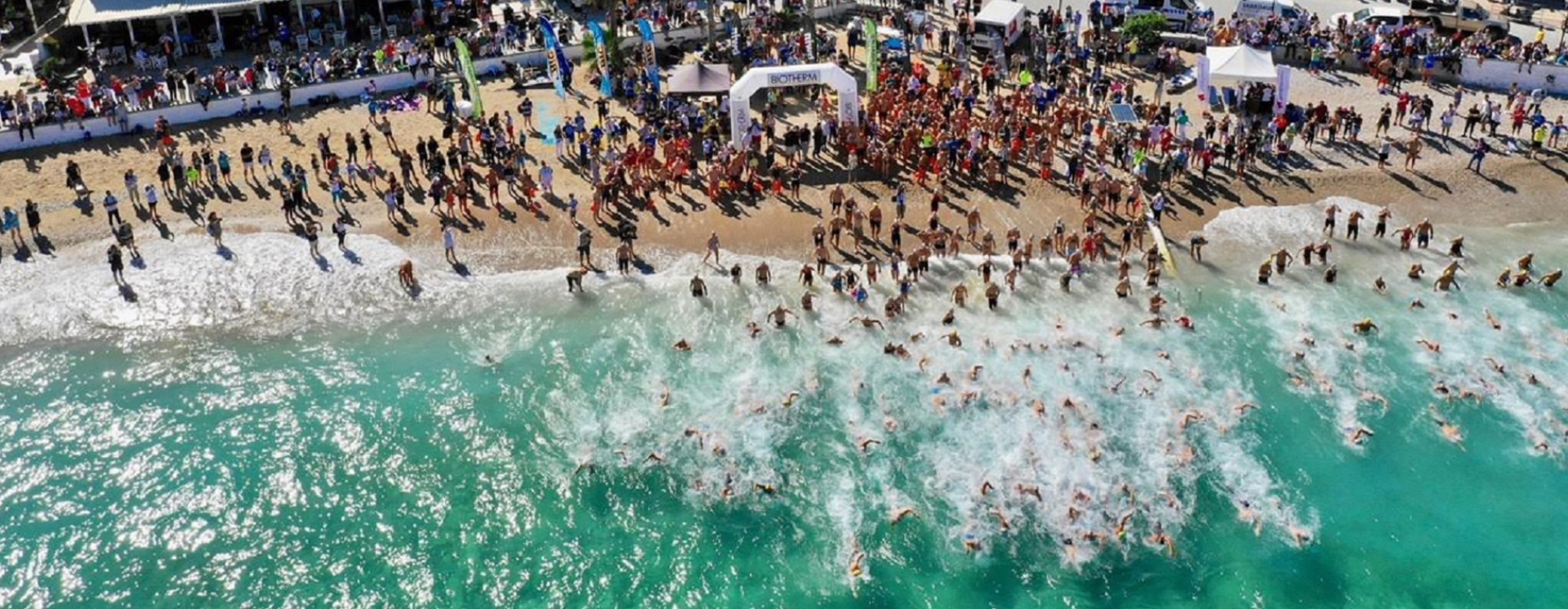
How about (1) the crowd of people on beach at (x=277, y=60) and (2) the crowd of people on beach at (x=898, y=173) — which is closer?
(2) the crowd of people on beach at (x=898, y=173)

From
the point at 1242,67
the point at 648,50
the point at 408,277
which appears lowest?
the point at 408,277

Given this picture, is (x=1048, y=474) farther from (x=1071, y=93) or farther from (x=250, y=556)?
(x=1071, y=93)

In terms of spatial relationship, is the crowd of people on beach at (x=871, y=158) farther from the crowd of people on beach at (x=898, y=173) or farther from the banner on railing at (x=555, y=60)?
the banner on railing at (x=555, y=60)

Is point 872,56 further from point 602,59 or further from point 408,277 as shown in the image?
point 408,277

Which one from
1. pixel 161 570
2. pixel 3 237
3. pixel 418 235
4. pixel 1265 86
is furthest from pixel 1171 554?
pixel 3 237

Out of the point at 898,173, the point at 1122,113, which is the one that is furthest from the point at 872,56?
the point at 1122,113

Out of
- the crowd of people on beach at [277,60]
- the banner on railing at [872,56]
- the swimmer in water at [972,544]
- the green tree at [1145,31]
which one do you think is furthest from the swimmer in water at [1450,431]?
the crowd of people on beach at [277,60]

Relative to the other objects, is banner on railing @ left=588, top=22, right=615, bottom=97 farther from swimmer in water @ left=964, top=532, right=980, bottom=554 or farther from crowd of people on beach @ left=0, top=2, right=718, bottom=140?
swimmer in water @ left=964, top=532, right=980, bottom=554
